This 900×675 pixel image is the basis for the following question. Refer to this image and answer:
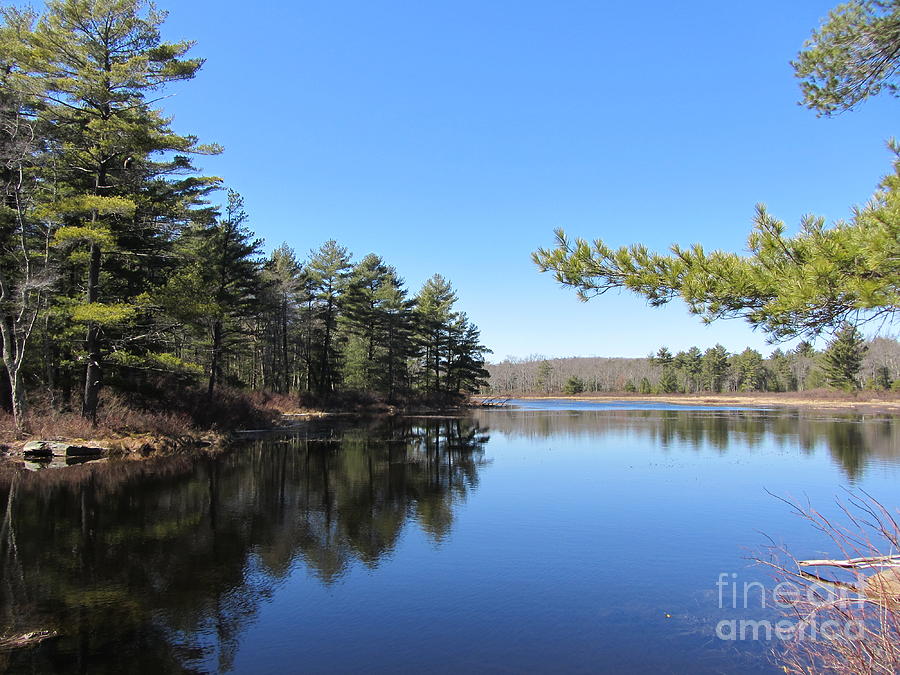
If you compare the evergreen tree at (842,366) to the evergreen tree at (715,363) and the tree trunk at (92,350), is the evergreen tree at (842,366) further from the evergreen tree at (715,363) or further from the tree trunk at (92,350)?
the tree trunk at (92,350)

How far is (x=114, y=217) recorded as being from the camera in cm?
1925

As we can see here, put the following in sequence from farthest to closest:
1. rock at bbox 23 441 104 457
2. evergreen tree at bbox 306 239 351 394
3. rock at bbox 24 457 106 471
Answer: evergreen tree at bbox 306 239 351 394, rock at bbox 23 441 104 457, rock at bbox 24 457 106 471

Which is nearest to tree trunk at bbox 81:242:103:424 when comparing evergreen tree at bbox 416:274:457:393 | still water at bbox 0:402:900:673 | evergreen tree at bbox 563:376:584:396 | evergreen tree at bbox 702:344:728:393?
→ still water at bbox 0:402:900:673

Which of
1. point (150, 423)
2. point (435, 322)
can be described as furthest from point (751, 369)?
point (150, 423)

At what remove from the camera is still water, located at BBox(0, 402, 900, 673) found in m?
6.07

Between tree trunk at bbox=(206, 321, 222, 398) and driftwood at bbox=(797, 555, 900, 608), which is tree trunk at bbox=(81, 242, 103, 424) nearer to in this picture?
tree trunk at bbox=(206, 321, 222, 398)

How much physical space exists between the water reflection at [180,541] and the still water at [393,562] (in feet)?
0.15

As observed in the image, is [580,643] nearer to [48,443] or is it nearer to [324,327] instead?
[48,443]

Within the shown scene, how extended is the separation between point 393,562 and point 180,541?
161 inches

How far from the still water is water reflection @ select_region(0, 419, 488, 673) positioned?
46 mm

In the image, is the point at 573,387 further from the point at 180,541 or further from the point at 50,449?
the point at 180,541

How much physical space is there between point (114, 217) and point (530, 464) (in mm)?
17554

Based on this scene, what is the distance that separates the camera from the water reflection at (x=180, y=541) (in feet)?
20.1

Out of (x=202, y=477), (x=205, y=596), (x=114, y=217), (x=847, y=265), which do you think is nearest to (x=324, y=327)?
(x=114, y=217)
